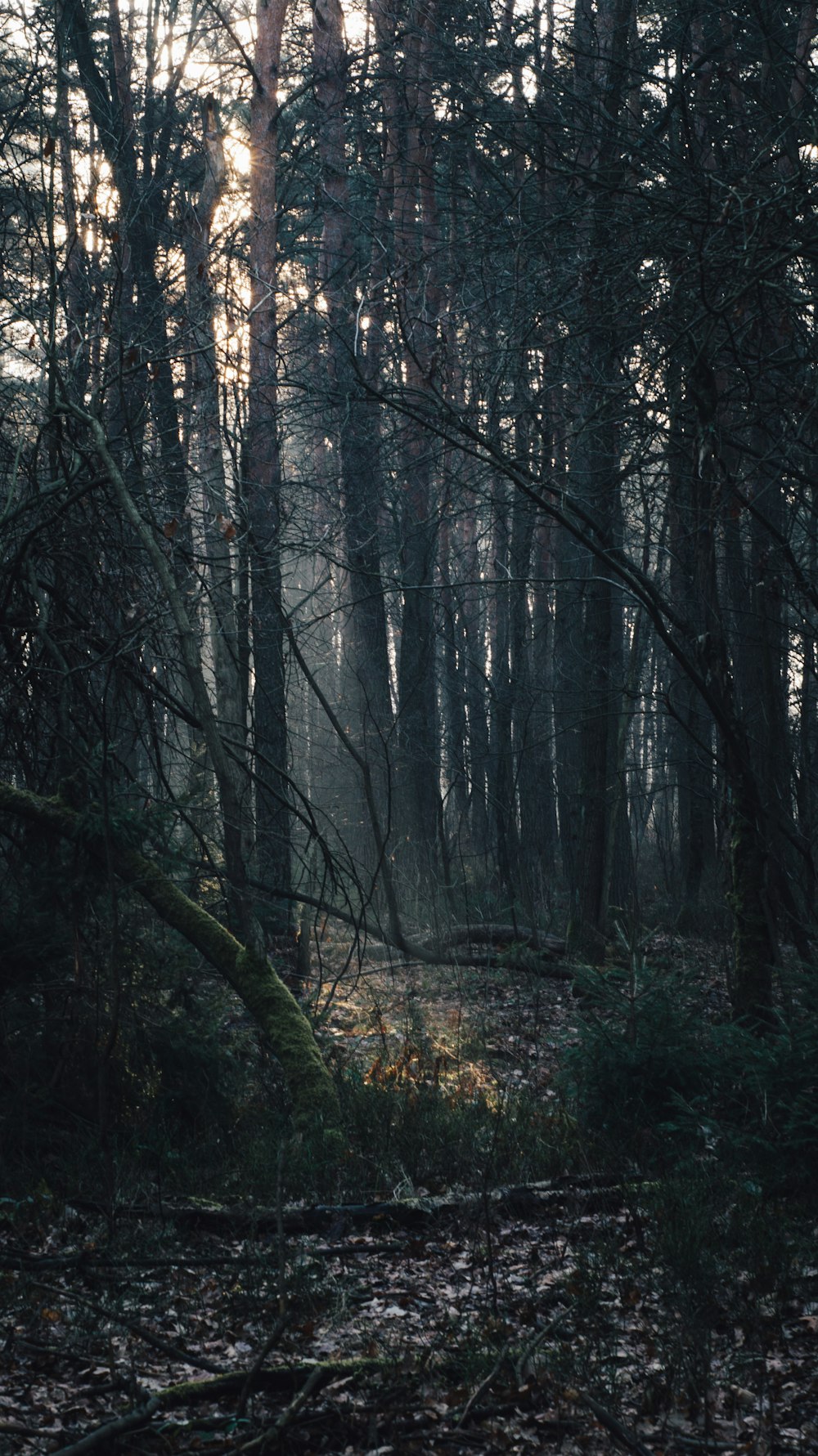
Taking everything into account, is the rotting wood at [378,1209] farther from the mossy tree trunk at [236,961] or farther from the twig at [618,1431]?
the twig at [618,1431]

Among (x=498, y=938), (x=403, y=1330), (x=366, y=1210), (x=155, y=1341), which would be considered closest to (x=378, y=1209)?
(x=366, y=1210)

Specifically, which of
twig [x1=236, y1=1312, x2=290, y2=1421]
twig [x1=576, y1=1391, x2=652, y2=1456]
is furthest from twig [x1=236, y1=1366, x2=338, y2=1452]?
twig [x1=576, y1=1391, x2=652, y2=1456]

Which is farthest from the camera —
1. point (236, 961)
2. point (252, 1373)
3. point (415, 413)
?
point (415, 413)

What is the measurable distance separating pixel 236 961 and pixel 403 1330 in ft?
9.93

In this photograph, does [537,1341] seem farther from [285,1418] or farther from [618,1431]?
[285,1418]

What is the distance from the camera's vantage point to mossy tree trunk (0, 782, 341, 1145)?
6746 mm

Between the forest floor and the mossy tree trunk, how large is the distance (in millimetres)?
917

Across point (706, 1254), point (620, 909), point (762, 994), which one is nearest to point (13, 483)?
point (706, 1254)

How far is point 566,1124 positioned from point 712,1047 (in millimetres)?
1023

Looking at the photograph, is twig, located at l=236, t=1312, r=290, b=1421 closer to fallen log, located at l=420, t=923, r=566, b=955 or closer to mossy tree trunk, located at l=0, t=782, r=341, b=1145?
mossy tree trunk, located at l=0, t=782, r=341, b=1145

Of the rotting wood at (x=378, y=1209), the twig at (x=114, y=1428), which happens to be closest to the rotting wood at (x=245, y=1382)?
the twig at (x=114, y=1428)

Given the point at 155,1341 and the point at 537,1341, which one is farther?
the point at 537,1341

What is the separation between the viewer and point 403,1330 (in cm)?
442

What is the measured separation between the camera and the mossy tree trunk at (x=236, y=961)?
675 cm
